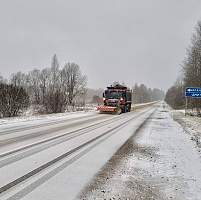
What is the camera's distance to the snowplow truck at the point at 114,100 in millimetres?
37094

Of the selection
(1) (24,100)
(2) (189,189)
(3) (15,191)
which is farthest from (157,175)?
(1) (24,100)

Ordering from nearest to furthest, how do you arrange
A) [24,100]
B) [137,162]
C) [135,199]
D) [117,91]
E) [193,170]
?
[135,199], [193,170], [137,162], [24,100], [117,91]

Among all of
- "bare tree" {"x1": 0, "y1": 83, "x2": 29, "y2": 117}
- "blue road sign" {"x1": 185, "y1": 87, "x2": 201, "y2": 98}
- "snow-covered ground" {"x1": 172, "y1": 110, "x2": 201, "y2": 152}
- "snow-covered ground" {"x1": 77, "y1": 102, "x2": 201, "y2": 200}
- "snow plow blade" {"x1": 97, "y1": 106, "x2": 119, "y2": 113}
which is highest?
"blue road sign" {"x1": 185, "y1": 87, "x2": 201, "y2": 98}

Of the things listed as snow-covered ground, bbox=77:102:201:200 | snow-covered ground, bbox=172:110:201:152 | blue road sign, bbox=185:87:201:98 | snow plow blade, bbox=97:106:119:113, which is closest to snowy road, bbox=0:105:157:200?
snow-covered ground, bbox=77:102:201:200

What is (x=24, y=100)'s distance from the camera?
94.3 feet

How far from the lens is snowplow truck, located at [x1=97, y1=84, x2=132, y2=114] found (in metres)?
37.1

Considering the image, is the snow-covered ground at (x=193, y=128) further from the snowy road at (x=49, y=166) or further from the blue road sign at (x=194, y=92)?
the blue road sign at (x=194, y=92)

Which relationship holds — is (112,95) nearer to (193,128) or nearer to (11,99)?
(11,99)

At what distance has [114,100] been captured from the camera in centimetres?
3806

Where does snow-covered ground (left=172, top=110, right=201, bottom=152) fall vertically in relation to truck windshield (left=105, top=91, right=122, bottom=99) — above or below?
below

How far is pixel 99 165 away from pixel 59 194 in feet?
8.61

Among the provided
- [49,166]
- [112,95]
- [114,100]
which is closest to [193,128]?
[49,166]

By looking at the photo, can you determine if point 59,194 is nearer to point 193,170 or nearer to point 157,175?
point 157,175

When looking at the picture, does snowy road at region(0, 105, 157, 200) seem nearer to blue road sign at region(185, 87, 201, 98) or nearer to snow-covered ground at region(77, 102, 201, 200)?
snow-covered ground at region(77, 102, 201, 200)
